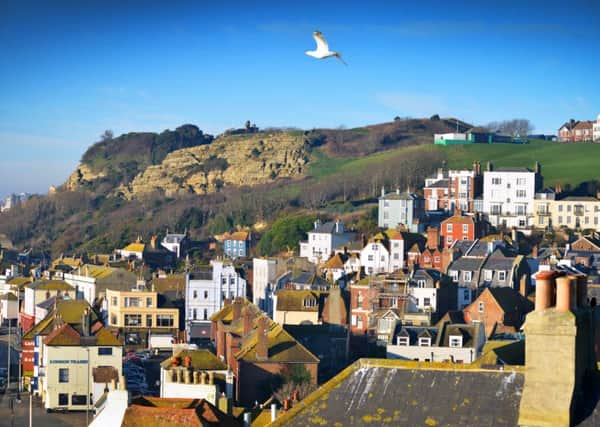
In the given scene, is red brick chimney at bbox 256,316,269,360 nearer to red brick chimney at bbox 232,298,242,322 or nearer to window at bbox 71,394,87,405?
window at bbox 71,394,87,405

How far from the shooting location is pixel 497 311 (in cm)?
5378

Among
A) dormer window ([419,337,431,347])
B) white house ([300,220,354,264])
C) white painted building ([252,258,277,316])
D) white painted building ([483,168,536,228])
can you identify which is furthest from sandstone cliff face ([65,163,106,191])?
dormer window ([419,337,431,347])

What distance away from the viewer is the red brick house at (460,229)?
73312mm

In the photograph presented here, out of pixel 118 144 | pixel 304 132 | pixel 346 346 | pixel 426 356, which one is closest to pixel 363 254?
pixel 346 346

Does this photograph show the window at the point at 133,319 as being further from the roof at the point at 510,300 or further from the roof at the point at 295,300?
the roof at the point at 510,300

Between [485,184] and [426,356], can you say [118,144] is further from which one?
[426,356]

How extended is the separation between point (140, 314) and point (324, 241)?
1621 cm

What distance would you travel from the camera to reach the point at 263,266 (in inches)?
2881

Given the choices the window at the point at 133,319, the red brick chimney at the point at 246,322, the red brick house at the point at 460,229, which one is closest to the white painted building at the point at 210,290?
the window at the point at 133,319

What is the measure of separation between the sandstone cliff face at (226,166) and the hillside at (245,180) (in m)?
0.16

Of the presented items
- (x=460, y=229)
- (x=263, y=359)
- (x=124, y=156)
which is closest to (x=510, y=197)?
(x=460, y=229)

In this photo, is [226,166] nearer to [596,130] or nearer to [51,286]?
[596,130]

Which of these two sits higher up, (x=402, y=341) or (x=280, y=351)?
(x=402, y=341)

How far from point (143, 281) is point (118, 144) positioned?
121m
